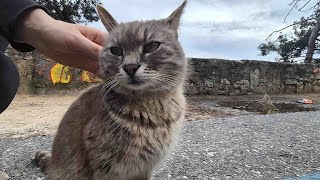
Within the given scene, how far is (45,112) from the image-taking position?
5.96m

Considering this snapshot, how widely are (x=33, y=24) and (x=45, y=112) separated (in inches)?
172

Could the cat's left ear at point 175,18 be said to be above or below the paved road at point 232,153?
above

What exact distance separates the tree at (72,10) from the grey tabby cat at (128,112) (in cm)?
907

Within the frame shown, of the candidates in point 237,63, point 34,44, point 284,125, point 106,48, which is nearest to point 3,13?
point 34,44

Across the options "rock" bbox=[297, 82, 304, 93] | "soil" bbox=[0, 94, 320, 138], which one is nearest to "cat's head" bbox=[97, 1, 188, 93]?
"soil" bbox=[0, 94, 320, 138]

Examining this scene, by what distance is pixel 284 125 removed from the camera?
4582 millimetres

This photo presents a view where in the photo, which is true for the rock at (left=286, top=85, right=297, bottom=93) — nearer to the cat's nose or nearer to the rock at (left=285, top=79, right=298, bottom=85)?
the rock at (left=285, top=79, right=298, bottom=85)

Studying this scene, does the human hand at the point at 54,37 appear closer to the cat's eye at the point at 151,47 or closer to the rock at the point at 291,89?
the cat's eye at the point at 151,47

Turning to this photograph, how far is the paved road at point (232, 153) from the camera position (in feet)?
8.29

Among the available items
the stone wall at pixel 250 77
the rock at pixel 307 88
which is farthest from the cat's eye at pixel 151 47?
the rock at pixel 307 88

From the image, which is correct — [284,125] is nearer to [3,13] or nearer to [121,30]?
Result: [121,30]

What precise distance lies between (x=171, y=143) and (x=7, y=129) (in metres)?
3.38

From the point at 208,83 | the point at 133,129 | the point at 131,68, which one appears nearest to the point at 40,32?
the point at 131,68

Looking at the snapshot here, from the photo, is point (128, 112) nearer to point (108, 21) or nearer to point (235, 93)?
point (108, 21)
